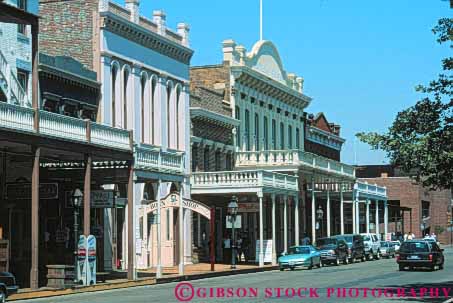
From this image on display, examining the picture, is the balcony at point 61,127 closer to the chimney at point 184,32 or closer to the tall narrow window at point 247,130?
the chimney at point 184,32

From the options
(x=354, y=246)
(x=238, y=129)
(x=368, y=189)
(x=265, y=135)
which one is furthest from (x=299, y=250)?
(x=368, y=189)

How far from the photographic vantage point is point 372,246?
6091 centimetres

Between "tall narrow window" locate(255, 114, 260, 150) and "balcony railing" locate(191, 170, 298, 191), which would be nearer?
"balcony railing" locate(191, 170, 298, 191)

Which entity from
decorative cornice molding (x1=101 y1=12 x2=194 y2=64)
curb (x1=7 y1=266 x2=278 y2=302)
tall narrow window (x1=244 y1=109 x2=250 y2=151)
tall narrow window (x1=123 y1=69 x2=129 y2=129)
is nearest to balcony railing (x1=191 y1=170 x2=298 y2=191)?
curb (x1=7 y1=266 x2=278 y2=302)

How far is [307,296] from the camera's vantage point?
2589 cm

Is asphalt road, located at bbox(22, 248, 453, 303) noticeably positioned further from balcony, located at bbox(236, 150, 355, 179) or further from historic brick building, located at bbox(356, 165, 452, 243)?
historic brick building, located at bbox(356, 165, 452, 243)

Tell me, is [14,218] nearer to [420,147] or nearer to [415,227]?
[420,147]

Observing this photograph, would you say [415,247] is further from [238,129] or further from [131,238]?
[238,129]

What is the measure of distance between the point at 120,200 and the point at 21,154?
8.78m

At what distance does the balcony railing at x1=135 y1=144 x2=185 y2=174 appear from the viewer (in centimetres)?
3675

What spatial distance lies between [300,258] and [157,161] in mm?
12089

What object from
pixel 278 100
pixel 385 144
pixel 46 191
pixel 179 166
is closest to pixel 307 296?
pixel 385 144

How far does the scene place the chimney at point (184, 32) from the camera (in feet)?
165

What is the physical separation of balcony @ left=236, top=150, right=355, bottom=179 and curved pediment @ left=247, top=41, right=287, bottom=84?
20.6 feet
